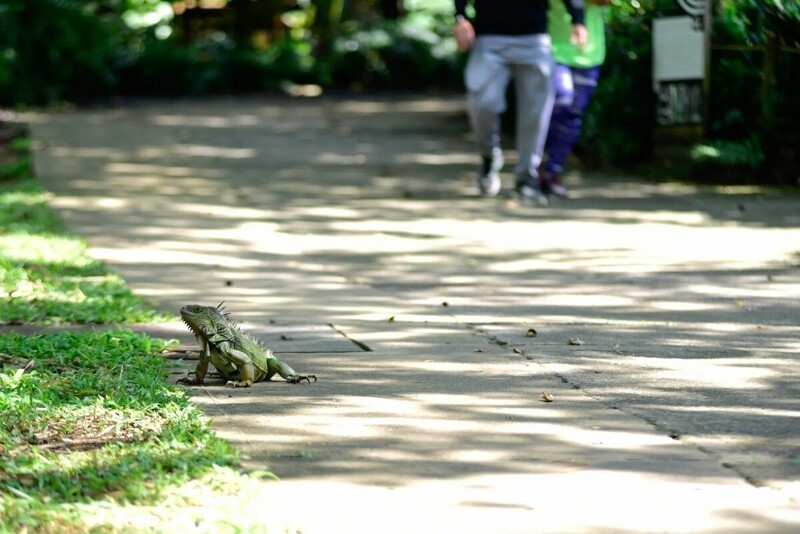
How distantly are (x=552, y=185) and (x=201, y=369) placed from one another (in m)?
6.50

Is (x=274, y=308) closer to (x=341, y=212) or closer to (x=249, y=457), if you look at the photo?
(x=249, y=457)

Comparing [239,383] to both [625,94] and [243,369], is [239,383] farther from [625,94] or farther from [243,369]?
[625,94]

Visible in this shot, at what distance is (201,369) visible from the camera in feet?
17.1

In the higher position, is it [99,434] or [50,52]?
[99,434]

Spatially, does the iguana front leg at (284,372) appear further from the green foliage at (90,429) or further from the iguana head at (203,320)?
the green foliage at (90,429)

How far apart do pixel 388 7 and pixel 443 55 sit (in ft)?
12.2

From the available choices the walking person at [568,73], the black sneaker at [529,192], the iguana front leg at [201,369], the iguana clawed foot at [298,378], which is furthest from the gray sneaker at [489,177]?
the iguana front leg at [201,369]

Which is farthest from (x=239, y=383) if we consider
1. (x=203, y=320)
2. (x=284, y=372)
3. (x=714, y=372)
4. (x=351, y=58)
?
(x=351, y=58)

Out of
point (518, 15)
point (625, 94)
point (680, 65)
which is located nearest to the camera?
point (518, 15)

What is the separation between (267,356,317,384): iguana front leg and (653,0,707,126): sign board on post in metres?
6.96

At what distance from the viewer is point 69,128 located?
16.6 metres

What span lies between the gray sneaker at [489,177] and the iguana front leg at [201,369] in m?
6.15

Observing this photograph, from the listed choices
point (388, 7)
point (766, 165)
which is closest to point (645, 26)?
point (766, 165)

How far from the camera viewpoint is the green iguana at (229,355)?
17.0ft
